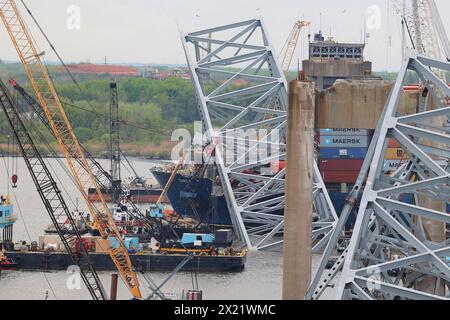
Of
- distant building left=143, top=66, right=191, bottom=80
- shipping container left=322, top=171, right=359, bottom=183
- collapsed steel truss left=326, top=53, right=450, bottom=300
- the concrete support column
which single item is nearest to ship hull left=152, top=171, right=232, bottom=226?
shipping container left=322, top=171, right=359, bottom=183

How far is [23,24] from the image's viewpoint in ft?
183

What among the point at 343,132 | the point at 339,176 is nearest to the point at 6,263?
the point at 343,132

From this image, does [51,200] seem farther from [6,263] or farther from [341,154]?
[341,154]

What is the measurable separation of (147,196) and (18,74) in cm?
4297

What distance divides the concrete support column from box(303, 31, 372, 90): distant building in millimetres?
65431


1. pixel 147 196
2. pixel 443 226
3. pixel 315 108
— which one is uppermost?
pixel 315 108

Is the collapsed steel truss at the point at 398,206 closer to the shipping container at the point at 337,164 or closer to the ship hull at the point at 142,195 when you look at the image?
the shipping container at the point at 337,164

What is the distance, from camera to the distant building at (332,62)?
99.4 meters

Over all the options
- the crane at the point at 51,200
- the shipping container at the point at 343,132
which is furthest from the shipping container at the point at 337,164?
the crane at the point at 51,200

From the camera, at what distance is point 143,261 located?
63312 mm

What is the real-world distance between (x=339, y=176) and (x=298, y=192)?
5139cm

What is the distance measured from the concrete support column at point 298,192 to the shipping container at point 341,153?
50636mm

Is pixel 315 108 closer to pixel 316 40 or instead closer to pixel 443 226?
pixel 443 226
